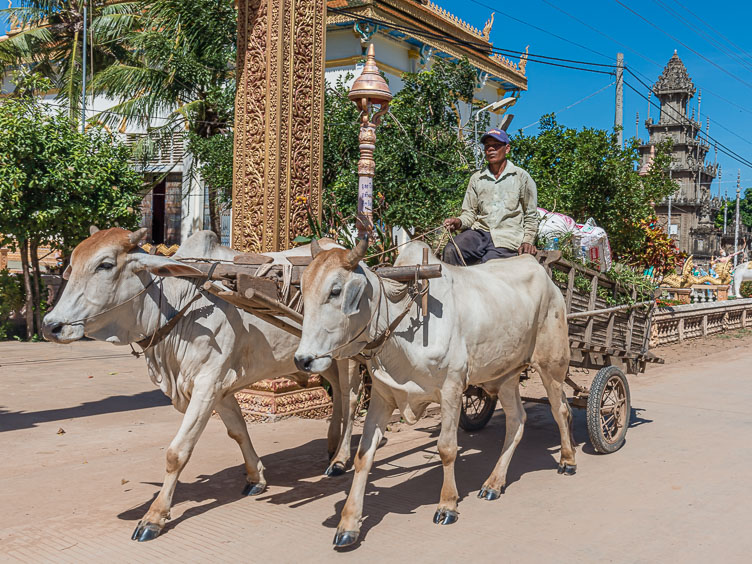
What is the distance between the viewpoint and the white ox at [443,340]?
12.5 feet

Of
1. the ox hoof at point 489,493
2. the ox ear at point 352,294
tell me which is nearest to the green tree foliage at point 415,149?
the ox hoof at point 489,493

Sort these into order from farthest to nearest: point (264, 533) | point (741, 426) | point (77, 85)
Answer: point (77, 85)
point (741, 426)
point (264, 533)

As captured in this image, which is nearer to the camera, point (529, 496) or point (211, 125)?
point (529, 496)

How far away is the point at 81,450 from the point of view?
6.11 meters

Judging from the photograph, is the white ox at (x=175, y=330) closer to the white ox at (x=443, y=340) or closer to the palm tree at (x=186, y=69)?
the white ox at (x=443, y=340)

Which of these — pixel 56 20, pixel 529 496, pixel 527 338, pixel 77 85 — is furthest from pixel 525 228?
pixel 56 20

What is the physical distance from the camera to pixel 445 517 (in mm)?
4391

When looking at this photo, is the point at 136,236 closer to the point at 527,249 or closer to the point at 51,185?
the point at 527,249

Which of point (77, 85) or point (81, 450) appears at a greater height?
point (77, 85)

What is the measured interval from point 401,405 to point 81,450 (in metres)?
3.36

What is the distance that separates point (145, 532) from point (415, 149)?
34.0ft

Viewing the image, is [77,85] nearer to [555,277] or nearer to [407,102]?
[407,102]

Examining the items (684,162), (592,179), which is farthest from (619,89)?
(684,162)

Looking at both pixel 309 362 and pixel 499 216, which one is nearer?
pixel 309 362
